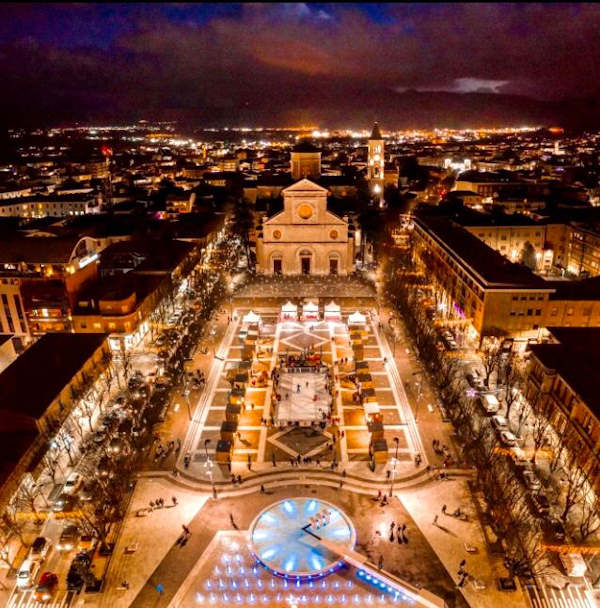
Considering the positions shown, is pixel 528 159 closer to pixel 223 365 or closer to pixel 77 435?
pixel 223 365

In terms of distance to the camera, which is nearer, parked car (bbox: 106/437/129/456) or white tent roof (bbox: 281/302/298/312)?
parked car (bbox: 106/437/129/456)

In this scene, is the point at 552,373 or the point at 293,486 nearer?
the point at 293,486

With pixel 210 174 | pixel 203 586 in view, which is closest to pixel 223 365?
pixel 203 586

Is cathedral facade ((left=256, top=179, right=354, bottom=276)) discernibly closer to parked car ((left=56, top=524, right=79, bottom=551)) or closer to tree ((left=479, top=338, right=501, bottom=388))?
tree ((left=479, top=338, right=501, bottom=388))

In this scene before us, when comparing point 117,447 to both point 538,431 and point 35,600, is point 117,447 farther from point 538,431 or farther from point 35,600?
point 538,431

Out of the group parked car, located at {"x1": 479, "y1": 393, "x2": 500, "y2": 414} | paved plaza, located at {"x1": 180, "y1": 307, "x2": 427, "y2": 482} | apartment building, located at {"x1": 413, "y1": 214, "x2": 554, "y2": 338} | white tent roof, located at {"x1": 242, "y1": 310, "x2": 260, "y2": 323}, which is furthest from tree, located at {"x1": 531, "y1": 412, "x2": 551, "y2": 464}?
white tent roof, located at {"x1": 242, "y1": 310, "x2": 260, "y2": 323}
